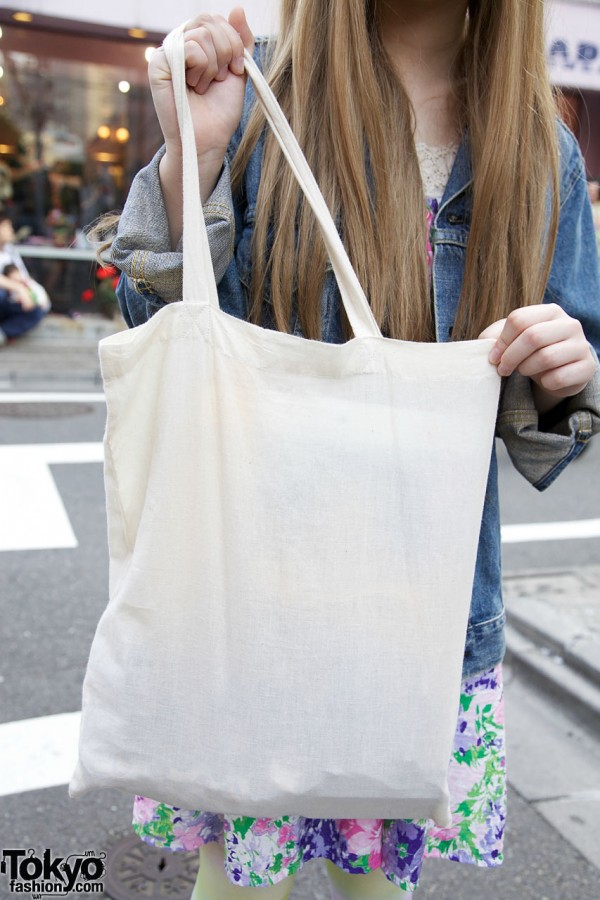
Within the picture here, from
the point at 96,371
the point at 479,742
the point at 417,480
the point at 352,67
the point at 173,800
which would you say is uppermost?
the point at 352,67

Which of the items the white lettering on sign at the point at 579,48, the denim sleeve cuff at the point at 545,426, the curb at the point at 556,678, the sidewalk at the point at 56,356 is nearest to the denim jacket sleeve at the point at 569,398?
the denim sleeve cuff at the point at 545,426

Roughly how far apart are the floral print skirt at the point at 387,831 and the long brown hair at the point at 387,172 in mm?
584

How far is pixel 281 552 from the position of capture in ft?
3.11

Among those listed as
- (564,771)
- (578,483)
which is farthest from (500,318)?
(578,483)

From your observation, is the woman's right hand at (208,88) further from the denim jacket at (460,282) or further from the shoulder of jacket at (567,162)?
the shoulder of jacket at (567,162)

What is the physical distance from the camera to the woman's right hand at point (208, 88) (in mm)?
1024

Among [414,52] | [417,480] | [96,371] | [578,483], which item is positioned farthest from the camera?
[96,371]

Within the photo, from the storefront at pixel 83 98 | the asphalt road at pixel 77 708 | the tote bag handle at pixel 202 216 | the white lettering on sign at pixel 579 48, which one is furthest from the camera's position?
the white lettering on sign at pixel 579 48

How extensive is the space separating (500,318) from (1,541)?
11.6ft

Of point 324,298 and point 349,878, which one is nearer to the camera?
point 324,298

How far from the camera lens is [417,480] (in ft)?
3.18

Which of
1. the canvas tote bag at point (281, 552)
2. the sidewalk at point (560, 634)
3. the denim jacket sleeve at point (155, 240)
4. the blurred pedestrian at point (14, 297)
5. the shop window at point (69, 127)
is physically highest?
the denim jacket sleeve at point (155, 240)

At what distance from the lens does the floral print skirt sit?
1.18 meters

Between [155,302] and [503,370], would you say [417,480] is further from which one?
[155,302]
